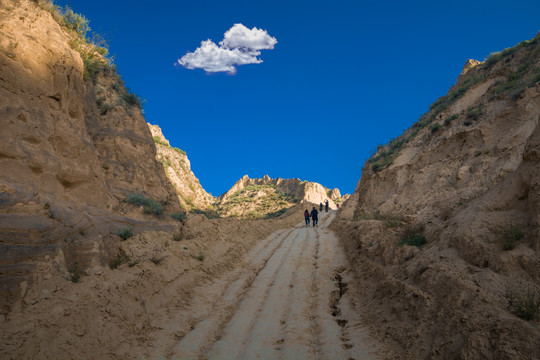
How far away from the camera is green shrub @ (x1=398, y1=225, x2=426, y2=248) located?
7463mm

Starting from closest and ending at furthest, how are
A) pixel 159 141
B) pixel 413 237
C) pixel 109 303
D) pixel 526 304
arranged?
pixel 526 304 < pixel 109 303 < pixel 413 237 < pixel 159 141

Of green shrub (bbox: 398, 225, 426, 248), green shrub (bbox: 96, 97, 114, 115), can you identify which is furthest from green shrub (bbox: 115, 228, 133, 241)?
green shrub (bbox: 398, 225, 426, 248)

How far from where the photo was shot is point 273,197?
3056 inches

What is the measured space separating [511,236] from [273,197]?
7274cm

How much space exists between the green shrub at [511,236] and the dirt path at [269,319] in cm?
291

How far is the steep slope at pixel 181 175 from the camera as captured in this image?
38.0m

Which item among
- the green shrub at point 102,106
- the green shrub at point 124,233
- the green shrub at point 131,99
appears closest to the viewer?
the green shrub at point 124,233

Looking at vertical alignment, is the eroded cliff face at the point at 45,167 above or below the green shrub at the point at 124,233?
above

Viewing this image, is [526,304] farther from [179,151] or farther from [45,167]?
[179,151]

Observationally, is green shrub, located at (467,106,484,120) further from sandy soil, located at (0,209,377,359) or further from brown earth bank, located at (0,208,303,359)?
brown earth bank, located at (0,208,303,359)

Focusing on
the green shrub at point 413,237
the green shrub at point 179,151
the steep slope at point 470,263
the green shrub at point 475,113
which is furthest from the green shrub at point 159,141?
the green shrub at point 413,237

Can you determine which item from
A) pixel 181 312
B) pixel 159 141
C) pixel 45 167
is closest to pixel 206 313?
pixel 181 312

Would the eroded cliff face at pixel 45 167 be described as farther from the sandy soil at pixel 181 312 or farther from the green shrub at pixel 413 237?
the green shrub at pixel 413 237

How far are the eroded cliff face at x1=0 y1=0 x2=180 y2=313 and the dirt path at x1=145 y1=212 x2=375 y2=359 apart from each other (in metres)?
2.71
